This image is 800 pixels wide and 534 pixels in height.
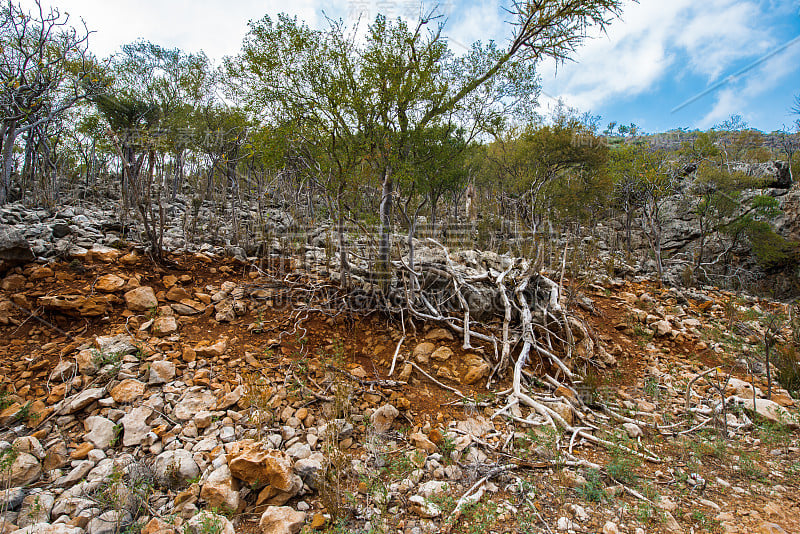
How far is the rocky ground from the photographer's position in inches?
80.0

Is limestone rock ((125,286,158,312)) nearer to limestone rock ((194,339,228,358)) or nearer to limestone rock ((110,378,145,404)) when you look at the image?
limestone rock ((194,339,228,358))

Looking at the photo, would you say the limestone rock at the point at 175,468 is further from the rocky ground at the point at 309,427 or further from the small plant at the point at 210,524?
the small plant at the point at 210,524

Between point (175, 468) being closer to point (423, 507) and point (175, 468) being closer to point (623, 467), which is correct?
point (423, 507)

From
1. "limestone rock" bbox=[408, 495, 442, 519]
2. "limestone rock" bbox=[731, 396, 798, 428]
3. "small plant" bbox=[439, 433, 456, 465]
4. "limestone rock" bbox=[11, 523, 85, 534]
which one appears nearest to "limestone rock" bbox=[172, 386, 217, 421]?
"limestone rock" bbox=[11, 523, 85, 534]

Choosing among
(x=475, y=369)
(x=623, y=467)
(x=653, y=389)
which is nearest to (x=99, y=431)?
(x=475, y=369)

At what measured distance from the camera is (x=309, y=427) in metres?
2.80

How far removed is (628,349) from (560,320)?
122 cm

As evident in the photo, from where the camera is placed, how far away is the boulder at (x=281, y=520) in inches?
75.5

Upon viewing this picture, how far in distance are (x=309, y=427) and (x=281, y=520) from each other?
2.80ft

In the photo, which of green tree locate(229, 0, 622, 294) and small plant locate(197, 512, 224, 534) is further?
green tree locate(229, 0, 622, 294)

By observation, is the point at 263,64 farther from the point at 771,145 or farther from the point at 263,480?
the point at 771,145

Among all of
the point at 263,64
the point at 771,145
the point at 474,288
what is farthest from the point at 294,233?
the point at 771,145

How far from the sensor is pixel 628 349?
195 inches

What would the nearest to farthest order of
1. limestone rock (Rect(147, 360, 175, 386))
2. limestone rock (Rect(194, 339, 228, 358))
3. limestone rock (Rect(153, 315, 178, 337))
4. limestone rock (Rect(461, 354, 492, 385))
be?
limestone rock (Rect(147, 360, 175, 386))
limestone rock (Rect(194, 339, 228, 358))
limestone rock (Rect(153, 315, 178, 337))
limestone rock (Rect(461, 354, 492, 385))
